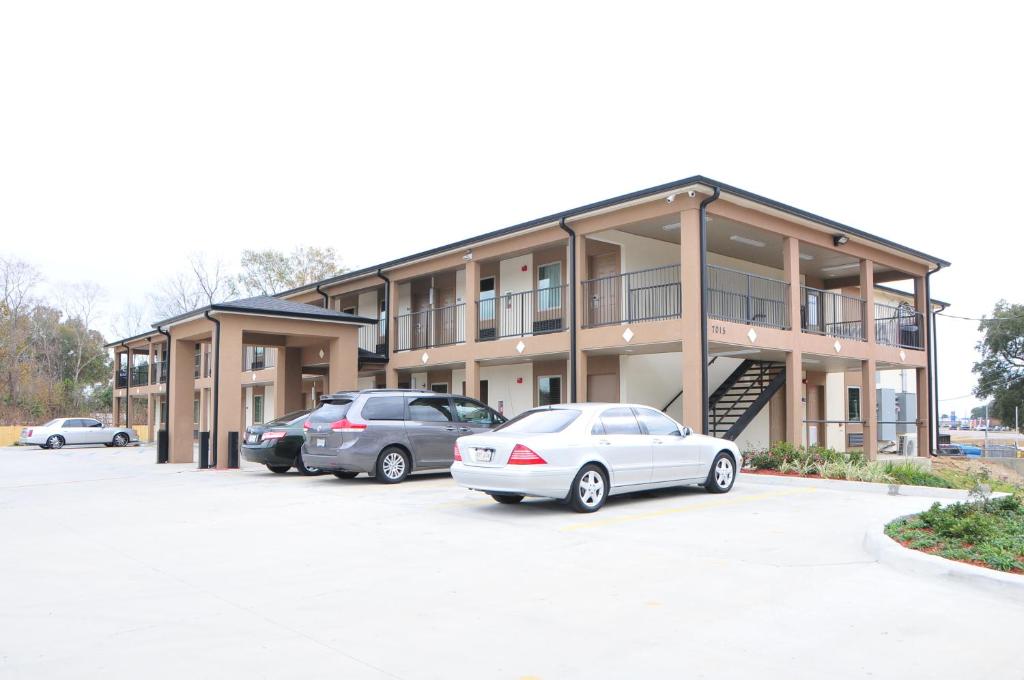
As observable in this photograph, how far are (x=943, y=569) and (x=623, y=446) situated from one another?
4.65 m

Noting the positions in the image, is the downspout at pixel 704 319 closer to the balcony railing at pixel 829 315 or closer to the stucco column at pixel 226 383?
the balcony railing at pixel 829 315

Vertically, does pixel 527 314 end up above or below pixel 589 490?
above

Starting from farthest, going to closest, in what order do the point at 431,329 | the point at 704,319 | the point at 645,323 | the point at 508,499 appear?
the point at 431,329, the point at 645,323, the point at 704,319, the point at 508,499

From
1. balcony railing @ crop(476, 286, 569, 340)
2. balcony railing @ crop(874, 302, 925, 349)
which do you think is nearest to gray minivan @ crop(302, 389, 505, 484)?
balcony railing @ crop(476, 286, 569, 340)

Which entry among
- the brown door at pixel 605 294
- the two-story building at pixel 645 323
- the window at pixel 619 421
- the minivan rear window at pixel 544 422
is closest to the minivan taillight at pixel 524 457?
the minivan rear window at pixel 544 422

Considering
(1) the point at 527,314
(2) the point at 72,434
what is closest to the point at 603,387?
(1) the point at 527,314

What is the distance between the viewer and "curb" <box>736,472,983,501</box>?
40.4ft

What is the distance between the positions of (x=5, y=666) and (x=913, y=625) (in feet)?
18.2

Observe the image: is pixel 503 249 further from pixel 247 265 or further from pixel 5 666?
pixel 247 265

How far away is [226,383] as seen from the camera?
19.6 metres

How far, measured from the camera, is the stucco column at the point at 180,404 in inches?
898

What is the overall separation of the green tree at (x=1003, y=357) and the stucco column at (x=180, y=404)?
4745 cm

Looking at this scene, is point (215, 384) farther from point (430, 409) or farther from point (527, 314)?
point (527, 314)

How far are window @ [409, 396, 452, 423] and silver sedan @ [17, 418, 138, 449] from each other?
1065 inches
